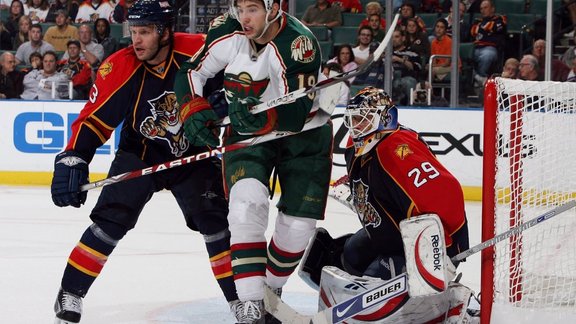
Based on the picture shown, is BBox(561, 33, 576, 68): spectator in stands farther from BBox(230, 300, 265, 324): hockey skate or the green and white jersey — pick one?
BBox(230, 300, 265, 324): hockey skate

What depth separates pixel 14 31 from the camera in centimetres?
756

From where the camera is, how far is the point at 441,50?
6.62 m

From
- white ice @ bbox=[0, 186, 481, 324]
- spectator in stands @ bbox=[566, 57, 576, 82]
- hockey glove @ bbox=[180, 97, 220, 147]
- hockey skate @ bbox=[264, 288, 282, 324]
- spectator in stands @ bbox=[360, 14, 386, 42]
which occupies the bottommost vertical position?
white ice @ bbox=[0, 186, 481, 324]

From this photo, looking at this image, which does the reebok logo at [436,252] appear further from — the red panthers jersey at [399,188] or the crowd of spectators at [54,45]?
Result: the crowd of spectators at [54,45]

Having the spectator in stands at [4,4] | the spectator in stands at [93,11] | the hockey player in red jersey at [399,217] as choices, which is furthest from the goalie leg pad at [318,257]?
the spectator in stands at [4,4]

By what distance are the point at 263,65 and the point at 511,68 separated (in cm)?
391

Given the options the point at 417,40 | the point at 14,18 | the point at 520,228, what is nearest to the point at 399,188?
the point at 520,228

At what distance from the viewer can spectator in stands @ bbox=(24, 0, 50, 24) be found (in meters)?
7.59

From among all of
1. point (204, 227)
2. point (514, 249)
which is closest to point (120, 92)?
point (204, 227)

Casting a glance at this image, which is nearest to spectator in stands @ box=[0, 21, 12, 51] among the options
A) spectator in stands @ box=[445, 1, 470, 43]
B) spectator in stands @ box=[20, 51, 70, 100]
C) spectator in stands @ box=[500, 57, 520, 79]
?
spectator in stands @ box=[20, 51, 70, 100]

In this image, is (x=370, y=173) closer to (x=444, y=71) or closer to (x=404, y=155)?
(x=404, y=155)

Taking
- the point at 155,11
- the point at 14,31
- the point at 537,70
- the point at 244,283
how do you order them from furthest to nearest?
1. the point at 14,31
2. the point at 537,70
3. the point at 155,11
4. the point at 244,283

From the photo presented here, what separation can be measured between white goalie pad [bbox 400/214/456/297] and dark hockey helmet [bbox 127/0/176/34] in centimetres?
90

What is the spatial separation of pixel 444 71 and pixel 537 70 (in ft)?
1.80
